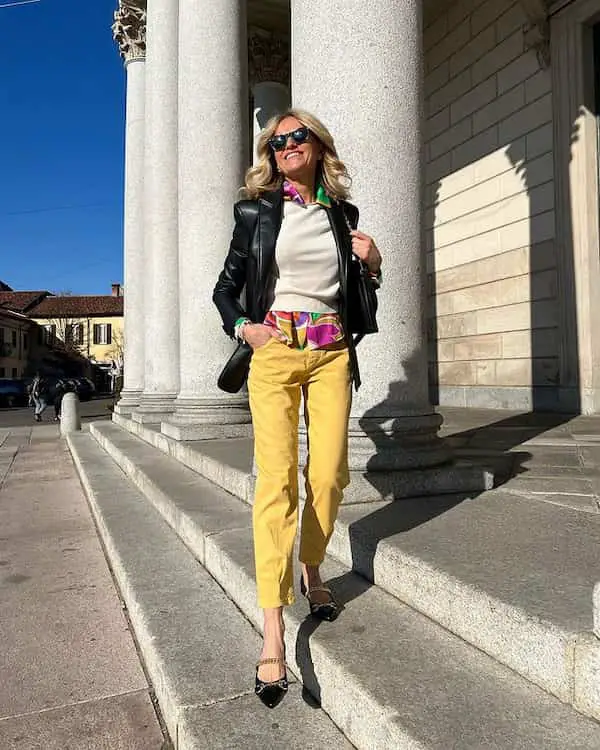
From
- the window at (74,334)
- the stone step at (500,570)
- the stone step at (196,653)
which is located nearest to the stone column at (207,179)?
the stone step at (196,653)

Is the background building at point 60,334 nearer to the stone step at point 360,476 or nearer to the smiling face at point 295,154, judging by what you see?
the stone step at point 360,476

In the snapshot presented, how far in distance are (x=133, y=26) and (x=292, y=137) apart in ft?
41.7

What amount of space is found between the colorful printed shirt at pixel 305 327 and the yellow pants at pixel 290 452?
3 centimetres

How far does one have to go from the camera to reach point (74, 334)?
6950 cm

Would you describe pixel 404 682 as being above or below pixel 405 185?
A: below

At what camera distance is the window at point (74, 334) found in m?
66.3

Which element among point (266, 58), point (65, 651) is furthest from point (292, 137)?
point (266, 58)

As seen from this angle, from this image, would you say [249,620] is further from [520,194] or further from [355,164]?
[520,194]

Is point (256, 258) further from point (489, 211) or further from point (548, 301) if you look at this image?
point (489, 211)

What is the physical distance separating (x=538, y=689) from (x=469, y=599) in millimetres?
356

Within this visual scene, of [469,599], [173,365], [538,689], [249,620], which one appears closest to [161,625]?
[249,620]

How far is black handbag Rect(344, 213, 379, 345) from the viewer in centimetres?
237

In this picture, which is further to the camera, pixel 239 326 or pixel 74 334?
pixel 74 334

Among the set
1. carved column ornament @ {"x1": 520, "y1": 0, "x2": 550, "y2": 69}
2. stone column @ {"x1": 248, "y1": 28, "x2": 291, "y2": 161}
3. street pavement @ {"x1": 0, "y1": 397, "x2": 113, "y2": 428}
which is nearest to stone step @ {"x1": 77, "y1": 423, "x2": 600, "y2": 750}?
carved column ornament @ {"x1": 520, "y1": 0, "x2": 550, "y2": 69}
